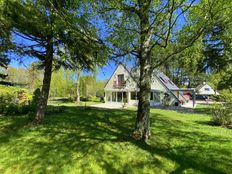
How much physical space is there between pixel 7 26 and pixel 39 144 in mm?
4784

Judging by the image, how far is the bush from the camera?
12.5 meters

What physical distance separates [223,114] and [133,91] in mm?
19892

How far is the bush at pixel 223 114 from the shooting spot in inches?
491

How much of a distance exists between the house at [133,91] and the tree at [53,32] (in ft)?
56.8

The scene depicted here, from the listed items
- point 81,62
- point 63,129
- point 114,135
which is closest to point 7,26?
point 81,62

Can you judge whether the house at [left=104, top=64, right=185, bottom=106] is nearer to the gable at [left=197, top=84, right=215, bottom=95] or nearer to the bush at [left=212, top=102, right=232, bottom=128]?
the bush at [left=212, top=102, right=232, bottom=128]

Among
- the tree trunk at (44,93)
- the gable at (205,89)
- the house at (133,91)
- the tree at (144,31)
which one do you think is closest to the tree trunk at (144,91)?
the tree at (144,31)

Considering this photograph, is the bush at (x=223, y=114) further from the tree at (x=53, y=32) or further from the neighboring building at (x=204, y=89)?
the neighboring building at (x=204, y=89)

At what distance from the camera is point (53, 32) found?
24.4 feet

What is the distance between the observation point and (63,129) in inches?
339

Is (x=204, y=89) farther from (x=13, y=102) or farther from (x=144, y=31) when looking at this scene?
(x=144, y=31)

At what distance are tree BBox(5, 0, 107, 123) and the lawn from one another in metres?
2.23

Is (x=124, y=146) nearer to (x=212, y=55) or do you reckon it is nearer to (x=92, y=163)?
(x=92, y=163)

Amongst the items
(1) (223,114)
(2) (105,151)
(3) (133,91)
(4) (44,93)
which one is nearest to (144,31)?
(2) (105,151)
